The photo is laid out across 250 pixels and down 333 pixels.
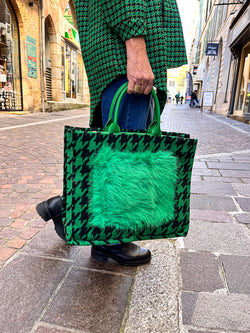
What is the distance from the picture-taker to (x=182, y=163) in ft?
3.90

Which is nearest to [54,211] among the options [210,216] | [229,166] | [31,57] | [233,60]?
[210,216]

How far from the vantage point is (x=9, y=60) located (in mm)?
10547

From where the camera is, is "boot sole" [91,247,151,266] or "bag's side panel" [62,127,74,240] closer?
"bag's side panel" [62,127,74,240]

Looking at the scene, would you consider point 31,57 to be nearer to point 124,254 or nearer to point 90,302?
point 124,254

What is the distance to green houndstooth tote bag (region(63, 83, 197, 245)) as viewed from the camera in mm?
1055

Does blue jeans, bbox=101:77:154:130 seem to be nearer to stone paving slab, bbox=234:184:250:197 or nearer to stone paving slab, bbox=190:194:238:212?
stone paving slab, bbox=190:194:238:212

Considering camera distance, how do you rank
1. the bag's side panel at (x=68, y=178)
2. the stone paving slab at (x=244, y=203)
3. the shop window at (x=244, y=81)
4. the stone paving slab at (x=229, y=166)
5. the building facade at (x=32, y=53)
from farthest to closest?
the shop window at (x=244, y=81) < the building facade at (x=32, y=53) < the stone paving slab at (x=229, y=166) < the stone paving slab at (x=244, y=203) < the bag's side panel at (x=68, y=178)

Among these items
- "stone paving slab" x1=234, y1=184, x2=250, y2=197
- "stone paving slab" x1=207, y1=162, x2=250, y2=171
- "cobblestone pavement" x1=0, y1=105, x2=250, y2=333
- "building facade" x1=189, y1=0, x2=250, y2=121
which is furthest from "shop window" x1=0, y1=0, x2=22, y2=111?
"stone paving slab" x1=234, y1=184, x2=250, y2=197

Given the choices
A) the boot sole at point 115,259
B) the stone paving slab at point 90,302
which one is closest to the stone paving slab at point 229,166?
the boot sole at point 115,259

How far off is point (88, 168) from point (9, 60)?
1126 centimetres

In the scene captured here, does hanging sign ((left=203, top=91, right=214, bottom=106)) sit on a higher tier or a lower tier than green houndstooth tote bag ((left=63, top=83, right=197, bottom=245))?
higher

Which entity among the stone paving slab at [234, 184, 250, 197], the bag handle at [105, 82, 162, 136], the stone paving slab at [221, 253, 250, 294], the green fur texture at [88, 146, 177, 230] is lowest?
the stone paving slab at [221, 253, 250, 294]

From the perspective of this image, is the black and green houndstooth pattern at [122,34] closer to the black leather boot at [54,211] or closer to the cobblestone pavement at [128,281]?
the black leather boot at [54,211]

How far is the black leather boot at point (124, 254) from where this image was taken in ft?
4.93
